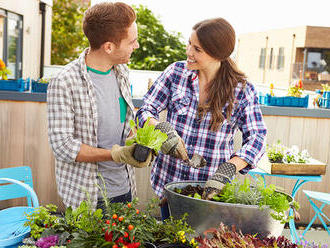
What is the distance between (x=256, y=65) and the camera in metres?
34.5

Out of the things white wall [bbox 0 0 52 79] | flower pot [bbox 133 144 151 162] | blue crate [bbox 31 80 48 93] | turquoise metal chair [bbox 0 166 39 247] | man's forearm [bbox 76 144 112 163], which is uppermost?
white wall [bbox 0 0 52 79]

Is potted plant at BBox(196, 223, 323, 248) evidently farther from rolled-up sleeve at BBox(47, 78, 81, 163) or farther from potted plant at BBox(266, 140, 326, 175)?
potted plant at BBox(266, 140, 326, 175)

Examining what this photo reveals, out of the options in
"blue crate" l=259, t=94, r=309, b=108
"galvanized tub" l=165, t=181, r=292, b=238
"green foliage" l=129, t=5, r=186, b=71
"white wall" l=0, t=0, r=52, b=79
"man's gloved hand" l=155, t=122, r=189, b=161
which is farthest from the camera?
"green foliage" l=129, t=5, r=186, b=71

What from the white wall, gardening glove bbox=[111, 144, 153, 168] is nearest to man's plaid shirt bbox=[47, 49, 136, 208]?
gardening glove bbox=[111, 144, 153, 168]

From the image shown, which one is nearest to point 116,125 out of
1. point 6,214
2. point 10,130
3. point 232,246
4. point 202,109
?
point 202,109

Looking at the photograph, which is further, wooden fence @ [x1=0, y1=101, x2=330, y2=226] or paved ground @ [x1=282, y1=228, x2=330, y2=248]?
paved ground @ [x1=282, y1=228, x2=330, y2=248]

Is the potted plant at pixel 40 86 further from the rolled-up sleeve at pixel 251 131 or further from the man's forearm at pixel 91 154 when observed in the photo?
the rolled-up sleeve at pixel 251 131

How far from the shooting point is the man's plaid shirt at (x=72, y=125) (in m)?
1.63

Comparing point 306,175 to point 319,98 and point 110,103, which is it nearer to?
point 319,98

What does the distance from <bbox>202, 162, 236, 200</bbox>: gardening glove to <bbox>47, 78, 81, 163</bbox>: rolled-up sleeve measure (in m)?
0.57

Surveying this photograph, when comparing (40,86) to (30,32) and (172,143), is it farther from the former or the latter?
(30,32)

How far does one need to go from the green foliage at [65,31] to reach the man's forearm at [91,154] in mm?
14772

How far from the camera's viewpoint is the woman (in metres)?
1.71

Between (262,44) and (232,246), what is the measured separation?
111 ft
